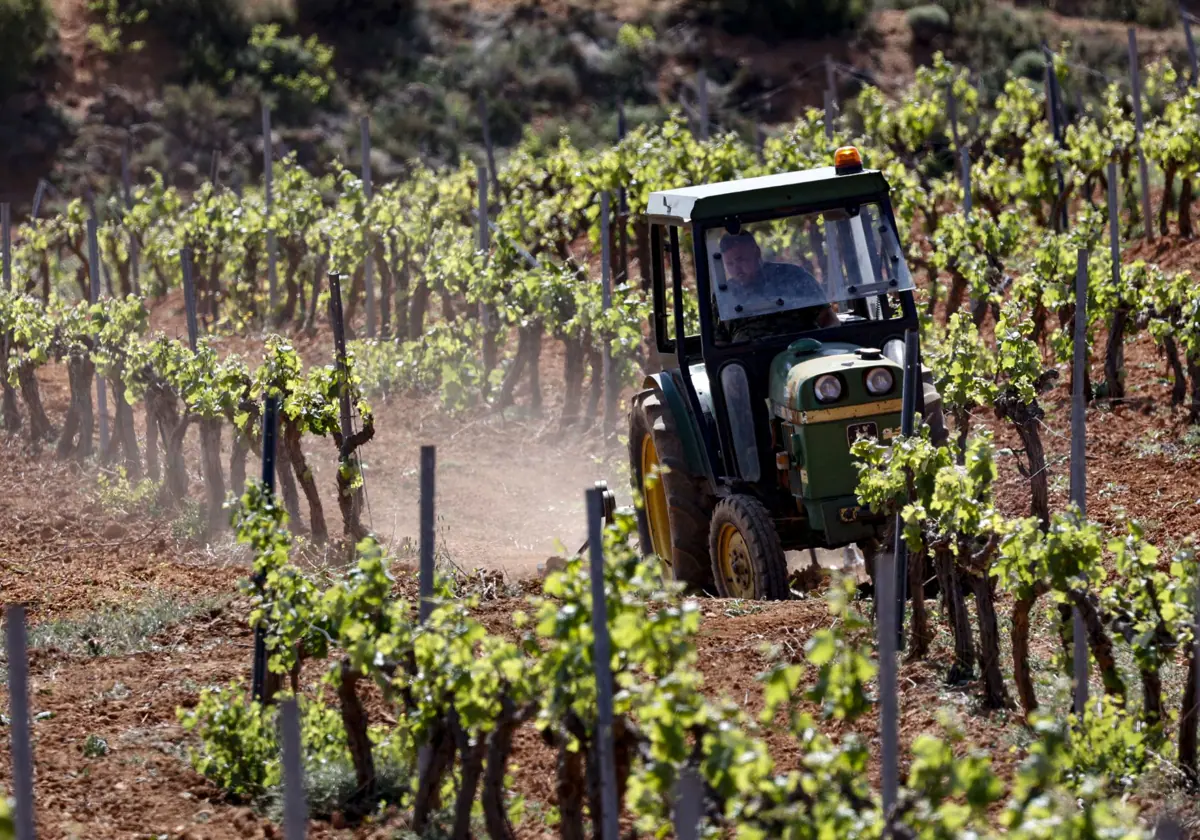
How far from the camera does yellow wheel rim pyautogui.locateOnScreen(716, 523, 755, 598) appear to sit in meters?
8.61

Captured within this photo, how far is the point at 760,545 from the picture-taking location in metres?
8.30

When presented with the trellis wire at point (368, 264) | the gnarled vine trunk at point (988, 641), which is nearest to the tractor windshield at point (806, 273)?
the gnarled vine trunk at point (988, 641)

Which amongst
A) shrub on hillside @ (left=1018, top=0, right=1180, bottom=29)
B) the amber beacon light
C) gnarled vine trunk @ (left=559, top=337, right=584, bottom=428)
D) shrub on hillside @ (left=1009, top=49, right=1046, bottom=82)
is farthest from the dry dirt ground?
shrub on hillside @ (left=1018, top=0, right=1180, bottom=29)

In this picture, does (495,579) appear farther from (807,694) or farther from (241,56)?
(241,56)

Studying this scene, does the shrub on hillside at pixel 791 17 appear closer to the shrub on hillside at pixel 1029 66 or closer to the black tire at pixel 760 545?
the shrub on hillside at pixel 1029 66

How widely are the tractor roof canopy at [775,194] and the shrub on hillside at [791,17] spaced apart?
93.8ft

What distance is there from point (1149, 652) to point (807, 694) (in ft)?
5.50

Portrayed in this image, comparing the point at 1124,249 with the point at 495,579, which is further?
the point at 1124,249

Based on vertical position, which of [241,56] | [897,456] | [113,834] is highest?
[241,56]

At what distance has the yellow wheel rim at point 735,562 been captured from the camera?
861 cm

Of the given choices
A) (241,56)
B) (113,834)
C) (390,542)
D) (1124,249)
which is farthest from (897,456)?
(241,56)

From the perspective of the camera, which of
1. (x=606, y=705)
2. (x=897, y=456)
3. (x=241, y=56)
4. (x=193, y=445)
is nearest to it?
(x=606, y=705)

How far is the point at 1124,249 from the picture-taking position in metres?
17.1

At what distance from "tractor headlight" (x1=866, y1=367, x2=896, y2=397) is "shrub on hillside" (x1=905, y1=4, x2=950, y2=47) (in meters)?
29.7
